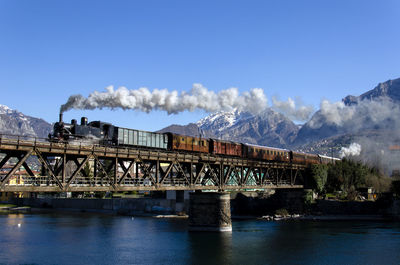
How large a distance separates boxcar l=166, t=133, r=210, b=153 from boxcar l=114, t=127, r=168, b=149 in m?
0.94

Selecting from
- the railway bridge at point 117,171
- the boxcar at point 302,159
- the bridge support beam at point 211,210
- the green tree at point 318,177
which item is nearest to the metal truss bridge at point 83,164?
the railway bridge at point 117,171

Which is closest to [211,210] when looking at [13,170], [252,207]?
[13,170]

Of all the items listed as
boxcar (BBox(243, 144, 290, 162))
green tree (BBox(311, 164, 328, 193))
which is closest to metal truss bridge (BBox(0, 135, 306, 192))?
boxcar (BBox(243, 144, 290, 162))

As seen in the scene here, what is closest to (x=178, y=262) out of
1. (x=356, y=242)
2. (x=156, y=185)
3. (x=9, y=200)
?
(x=156, y=185)

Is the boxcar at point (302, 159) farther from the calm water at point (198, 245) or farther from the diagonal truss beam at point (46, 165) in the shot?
the diagonal truss beam at point (46, 165)

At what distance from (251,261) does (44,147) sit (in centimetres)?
2352

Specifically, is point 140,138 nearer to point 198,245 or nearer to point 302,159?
point 198,245

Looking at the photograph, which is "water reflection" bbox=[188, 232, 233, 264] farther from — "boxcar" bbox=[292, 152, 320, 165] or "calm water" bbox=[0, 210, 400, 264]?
"boxcar" bbox=[292, 152, 320, 165]

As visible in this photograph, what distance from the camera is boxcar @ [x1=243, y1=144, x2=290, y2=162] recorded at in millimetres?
78500

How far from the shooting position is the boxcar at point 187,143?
2461 inches

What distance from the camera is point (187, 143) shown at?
64.9 metres

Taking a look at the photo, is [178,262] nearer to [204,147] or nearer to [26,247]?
[26,247]

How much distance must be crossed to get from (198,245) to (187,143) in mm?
19808

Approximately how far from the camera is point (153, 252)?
1783 inches
